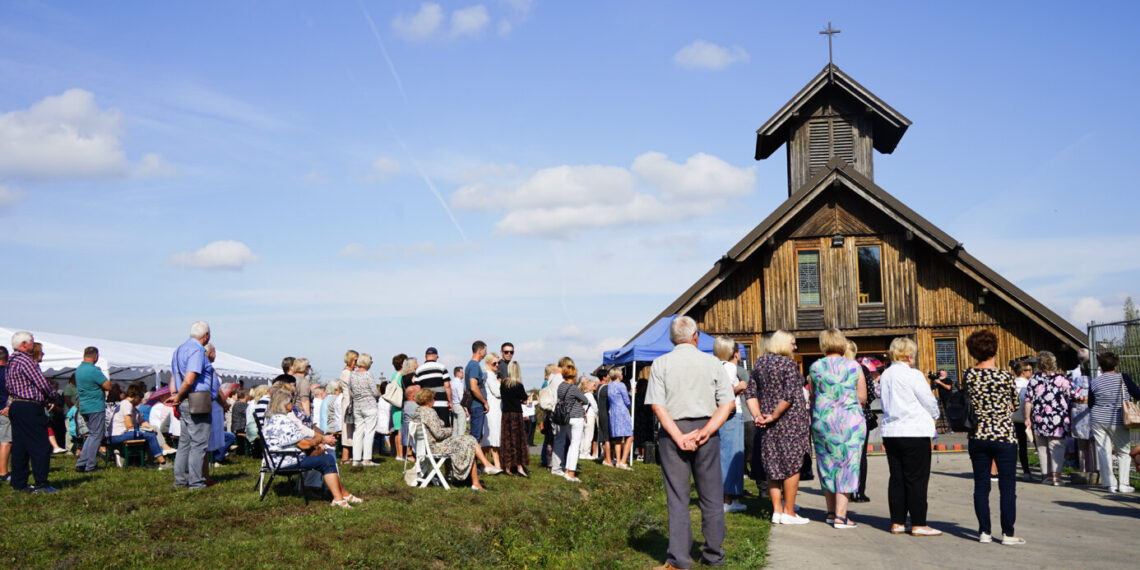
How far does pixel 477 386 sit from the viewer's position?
12.8m

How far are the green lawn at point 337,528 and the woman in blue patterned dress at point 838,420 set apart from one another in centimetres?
92

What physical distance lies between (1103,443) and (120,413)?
14.0 meters

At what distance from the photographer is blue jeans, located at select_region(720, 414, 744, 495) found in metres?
10.1

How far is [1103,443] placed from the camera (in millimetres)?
11422

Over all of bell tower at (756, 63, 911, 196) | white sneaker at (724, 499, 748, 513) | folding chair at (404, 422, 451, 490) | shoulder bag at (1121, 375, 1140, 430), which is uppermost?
bell tower at (756, 63, 911, 196)

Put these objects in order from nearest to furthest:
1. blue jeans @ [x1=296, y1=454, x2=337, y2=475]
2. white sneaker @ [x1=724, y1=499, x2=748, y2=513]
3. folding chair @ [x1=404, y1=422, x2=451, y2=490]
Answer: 1. blue jeans @ [x1=296, y1=454, x2=337, y2=475]
2. white sneaker @ [x1=724, y1=499, x2=748, y2=513]
3. folding chair @ [x1=404, y1=422, x2=451, y2=490]

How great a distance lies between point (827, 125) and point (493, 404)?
17.5 meters

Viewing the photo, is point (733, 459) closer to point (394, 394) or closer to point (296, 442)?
point (296, 442)

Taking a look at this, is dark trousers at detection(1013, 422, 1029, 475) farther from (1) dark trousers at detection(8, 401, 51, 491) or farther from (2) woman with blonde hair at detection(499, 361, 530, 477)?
(1) dark trousers at detection(8, 401, 51, 491)

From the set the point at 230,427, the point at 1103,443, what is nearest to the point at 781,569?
the point at 1103,443

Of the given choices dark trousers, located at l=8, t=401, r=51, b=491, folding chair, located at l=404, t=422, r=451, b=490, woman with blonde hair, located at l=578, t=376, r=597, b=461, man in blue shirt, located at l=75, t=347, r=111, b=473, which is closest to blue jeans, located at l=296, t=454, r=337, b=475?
folding chair, located at l=404, t=422, r=451, b=490

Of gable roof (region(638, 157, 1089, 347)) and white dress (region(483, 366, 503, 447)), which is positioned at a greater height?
gable roof (region(638, 157, 1089, 347))

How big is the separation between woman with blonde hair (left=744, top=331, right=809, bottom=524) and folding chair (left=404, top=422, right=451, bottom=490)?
4.18 metres

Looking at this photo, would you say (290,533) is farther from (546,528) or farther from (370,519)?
(546,528)
